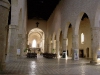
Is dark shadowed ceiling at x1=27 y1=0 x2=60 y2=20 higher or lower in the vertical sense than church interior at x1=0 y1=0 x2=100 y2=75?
higher

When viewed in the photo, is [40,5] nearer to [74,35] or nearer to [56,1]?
[56,1]

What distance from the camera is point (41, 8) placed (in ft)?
113

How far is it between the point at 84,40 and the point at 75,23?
429 inches

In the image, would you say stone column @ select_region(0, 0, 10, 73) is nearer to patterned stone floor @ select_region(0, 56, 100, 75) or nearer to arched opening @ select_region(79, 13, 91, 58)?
patterned stone floor @ select_region(0, 56, 100, 75)

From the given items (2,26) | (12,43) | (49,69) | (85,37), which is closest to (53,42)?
(85,37)

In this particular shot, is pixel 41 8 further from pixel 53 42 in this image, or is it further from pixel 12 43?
pixel 12 43

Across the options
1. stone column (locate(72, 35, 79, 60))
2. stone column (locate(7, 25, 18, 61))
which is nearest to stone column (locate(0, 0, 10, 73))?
stone column (locate(7, 25, 18, 61))

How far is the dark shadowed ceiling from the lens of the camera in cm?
3026

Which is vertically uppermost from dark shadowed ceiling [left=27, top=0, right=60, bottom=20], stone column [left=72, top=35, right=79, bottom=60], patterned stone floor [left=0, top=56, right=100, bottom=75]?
dark shadowed ceiling [left=27, top=0, right=60, bottom=20]

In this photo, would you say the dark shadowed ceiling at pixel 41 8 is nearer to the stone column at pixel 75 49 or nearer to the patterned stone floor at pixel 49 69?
the stone column at pixel 75 49

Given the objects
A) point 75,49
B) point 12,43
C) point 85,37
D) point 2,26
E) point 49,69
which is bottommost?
point 49,69

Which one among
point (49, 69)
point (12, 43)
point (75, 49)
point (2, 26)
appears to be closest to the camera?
point (2, 26)

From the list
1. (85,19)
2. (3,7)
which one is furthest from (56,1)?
(3,7)

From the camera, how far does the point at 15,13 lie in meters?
14.7
